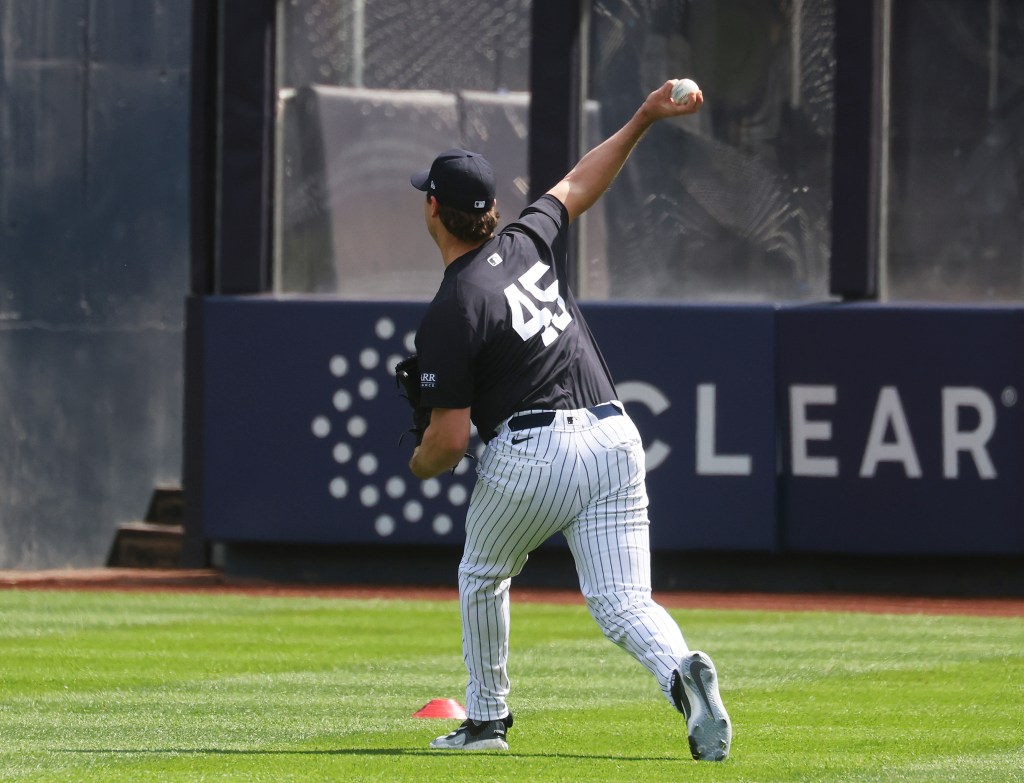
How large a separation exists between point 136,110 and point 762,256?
5474mm

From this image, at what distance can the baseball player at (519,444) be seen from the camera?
17.7 feet

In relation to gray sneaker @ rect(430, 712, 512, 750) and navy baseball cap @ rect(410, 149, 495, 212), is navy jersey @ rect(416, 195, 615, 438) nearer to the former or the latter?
navy baseball cap @ rect(410, 149, 495, 212)

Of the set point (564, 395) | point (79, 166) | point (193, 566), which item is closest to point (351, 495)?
point (193, 566)

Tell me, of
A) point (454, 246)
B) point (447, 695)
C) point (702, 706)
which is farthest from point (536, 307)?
point (447, 695)

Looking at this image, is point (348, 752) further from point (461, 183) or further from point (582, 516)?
point (461, 183)

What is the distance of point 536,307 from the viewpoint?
18.2 feet

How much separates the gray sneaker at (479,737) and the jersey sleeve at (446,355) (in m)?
1.00

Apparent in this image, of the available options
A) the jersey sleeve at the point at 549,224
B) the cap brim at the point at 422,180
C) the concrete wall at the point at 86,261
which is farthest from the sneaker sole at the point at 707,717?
the concrete wall at the point at 86,261

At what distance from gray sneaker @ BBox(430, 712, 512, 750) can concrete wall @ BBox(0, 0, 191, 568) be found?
1012 cm

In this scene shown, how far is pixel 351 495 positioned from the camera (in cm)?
1244

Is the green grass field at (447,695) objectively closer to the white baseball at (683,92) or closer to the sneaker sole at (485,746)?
the sneaker sole at (485,746)

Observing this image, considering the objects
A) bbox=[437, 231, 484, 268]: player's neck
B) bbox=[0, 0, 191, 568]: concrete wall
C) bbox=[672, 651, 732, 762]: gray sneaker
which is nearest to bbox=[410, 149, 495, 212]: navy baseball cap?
bbox=[437, 231, 484, 268]: player's neck

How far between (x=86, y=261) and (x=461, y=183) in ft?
33.3

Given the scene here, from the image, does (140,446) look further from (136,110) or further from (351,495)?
(351,495)
